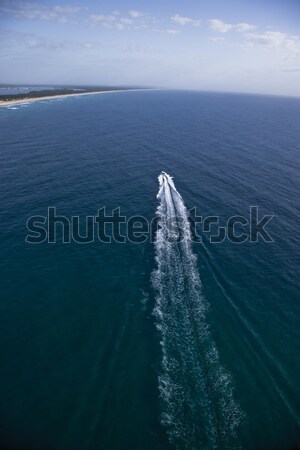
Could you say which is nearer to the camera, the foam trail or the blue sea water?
the foam trail

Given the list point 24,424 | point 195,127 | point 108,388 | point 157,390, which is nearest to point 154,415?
point 157,390

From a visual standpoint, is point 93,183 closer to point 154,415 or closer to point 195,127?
point 154,415

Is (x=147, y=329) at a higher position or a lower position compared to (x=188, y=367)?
higher

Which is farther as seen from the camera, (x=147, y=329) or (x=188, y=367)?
(x=147, y=329)

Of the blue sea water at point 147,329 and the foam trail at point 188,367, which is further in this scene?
the blue sea water at point 147,329
